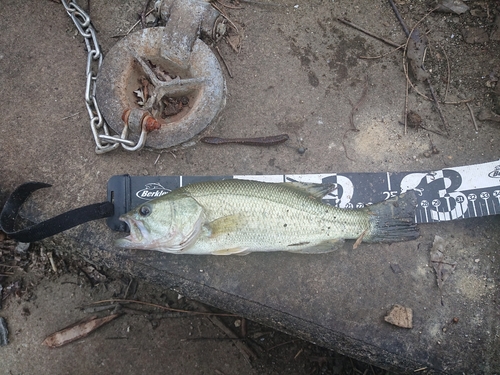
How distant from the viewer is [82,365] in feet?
12.4

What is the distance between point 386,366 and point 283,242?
1.25 m

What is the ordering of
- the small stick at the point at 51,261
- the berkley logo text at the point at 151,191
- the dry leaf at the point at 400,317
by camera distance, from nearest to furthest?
1. the dry leaf at the point at 400,317
2. the berkley logo text at the point at 151,191
3. the small stick at the point at 51,261

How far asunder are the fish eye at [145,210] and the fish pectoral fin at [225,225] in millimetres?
423

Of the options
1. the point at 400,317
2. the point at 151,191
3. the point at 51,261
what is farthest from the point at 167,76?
the point at 400,317

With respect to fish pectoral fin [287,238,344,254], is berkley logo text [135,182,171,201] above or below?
above

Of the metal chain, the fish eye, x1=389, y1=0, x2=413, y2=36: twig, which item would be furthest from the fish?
x1=389, y1=0, x2=413, y2=36: twig

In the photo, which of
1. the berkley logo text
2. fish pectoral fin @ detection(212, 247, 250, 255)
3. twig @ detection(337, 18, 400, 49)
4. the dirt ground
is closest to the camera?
fish pectoral fin @ detection(212, 247, 250, 255)

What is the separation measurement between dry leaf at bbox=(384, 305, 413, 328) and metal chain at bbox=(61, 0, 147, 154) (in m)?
2.26

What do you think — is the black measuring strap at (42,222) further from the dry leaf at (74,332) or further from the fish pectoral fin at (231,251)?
the dry leaf at (74,332)

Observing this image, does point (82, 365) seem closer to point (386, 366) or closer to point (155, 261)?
point (155, 261)

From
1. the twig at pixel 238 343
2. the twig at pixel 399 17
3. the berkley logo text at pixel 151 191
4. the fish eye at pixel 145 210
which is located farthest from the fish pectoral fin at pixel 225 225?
the twig at pixel 399 17

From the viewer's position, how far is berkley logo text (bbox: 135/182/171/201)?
315 centimetres

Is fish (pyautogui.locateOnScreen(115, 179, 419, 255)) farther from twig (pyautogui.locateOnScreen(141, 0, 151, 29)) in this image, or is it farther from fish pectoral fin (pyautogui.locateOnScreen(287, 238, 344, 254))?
twig (pyautogui.locateOnScreen(141, 0, 151, 29))

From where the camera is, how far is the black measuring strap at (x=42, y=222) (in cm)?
280
